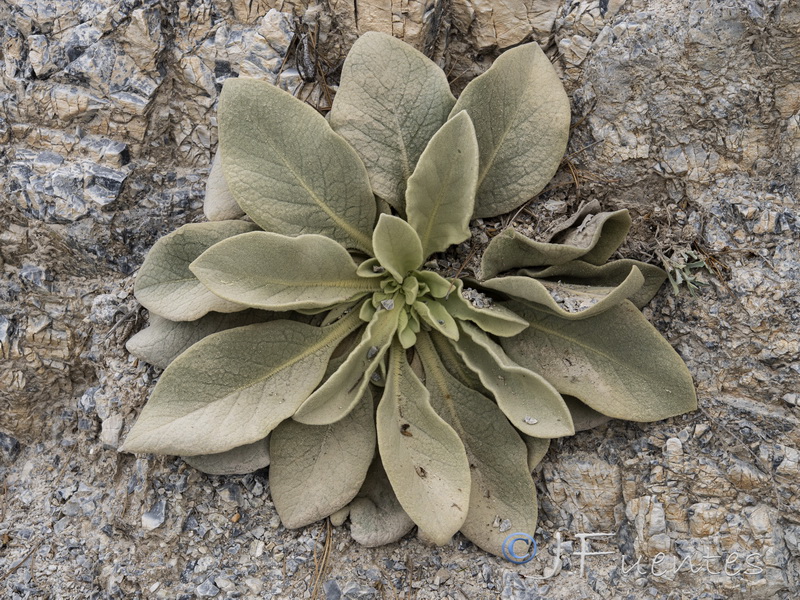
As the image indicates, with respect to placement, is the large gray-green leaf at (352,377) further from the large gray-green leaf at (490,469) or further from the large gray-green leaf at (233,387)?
the large gray-green leaf at (490,469)

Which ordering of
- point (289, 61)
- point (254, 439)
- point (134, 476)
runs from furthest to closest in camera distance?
point (289, 61) < point (134, 476) < point (254, 439)

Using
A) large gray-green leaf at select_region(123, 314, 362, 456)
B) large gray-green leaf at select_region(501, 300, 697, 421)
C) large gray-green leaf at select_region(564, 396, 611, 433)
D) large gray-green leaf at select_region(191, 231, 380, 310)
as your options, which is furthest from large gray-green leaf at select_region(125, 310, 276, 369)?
large gray-green leaf at select_region(564, 396, 611, 433)

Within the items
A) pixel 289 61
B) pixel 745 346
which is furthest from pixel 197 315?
pixel 745 346

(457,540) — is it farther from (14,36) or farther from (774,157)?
(14,36)

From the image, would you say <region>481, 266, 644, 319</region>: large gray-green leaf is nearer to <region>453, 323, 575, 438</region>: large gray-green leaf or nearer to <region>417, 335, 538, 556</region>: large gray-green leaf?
<region>453, 323, 575, 438</region>: large gray-green leaf

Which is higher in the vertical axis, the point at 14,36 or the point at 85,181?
the point at 14,36

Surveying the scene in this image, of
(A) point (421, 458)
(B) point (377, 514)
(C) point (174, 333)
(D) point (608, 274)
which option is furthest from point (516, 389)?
A: (C) point (174, 333)

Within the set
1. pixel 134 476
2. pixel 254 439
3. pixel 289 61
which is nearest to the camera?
pixel 254 439
